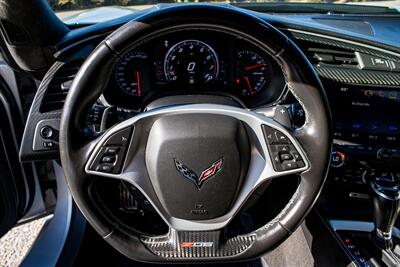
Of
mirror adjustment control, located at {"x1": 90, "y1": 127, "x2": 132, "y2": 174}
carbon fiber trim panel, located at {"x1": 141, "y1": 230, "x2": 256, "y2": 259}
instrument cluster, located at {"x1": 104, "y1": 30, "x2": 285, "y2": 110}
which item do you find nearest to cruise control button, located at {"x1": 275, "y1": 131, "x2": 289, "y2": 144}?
carbon fiber trim panel, located at {"x1": 141, "y1": 230, "x2": 256, "y2": 259}

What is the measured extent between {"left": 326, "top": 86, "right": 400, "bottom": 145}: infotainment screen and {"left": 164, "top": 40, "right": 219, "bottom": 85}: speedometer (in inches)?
21.3

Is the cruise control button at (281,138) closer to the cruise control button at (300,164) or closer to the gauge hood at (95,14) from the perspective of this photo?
the cruise control button at (300,164)

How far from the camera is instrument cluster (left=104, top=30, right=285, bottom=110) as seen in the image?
1761 millimetres

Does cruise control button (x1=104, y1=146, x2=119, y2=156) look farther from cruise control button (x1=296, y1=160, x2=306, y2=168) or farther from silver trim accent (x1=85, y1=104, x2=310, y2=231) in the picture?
cruise control button (x1=296, y1=160, x2=306, y2=168)

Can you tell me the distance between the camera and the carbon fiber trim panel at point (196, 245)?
135 cm

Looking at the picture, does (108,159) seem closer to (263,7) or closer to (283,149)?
(283,149)

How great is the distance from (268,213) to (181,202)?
746 mm

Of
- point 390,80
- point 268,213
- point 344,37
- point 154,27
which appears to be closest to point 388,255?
point 268,213

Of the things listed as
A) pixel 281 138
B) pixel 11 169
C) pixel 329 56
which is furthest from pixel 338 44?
pixel 11 169

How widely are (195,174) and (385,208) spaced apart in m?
0.86

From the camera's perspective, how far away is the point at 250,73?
1.85m

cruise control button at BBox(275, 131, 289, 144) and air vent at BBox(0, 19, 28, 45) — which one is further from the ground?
air vent at BBox(0, 19, 28, 45)

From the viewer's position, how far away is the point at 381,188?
5.67 feet

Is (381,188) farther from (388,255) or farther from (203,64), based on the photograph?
(203,64)
